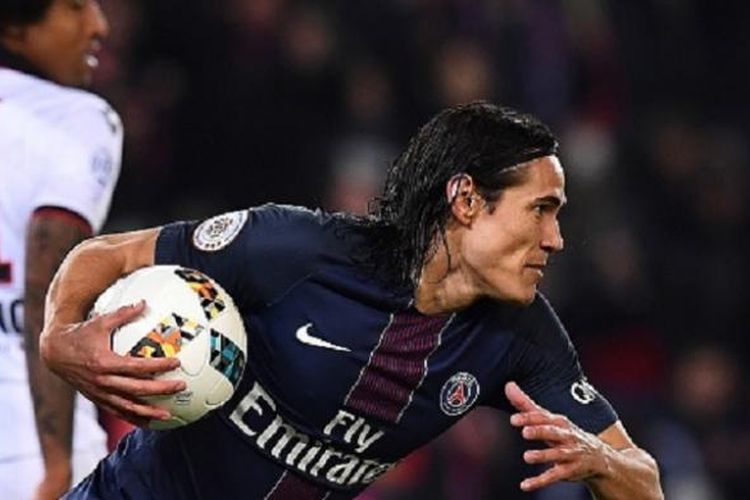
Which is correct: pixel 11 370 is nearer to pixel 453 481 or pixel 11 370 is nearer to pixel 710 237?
pixel 453 481

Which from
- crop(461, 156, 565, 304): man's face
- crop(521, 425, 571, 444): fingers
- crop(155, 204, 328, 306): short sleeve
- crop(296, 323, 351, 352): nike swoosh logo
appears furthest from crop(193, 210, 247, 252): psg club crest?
crop(521, 425, 571, 444): fingers

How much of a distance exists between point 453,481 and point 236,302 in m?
3.94

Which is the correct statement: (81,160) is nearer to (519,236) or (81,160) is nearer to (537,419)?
(519,236)

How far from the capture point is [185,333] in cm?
399

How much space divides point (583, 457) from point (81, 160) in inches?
61.3

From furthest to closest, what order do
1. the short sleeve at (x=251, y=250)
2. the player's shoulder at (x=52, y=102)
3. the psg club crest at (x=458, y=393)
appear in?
1. the player's shoulder at (x=52, y=102)
2. the psg club crest at (x=458, y=393)
3. the short sleeve at (x=251, y=250)

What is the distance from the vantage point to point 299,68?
30.7 ft

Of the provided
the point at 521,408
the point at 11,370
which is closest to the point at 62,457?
the point at 11,370

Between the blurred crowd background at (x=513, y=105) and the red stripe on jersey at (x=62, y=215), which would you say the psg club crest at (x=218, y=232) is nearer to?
the red stripe on jersey at (x=62, y=215)

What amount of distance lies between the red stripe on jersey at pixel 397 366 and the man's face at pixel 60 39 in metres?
1.23

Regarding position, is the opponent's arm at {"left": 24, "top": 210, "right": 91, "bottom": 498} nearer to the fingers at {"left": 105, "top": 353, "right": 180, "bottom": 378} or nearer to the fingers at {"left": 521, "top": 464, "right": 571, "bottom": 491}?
the fingers at {"left": 105, "top": 353, "right": 180, "bottom": 378}

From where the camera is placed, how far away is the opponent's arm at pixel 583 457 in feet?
13.0

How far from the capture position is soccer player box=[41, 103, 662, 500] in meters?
4.30

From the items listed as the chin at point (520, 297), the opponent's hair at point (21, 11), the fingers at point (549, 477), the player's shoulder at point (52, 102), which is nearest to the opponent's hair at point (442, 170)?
the chin at point (520, 297)
